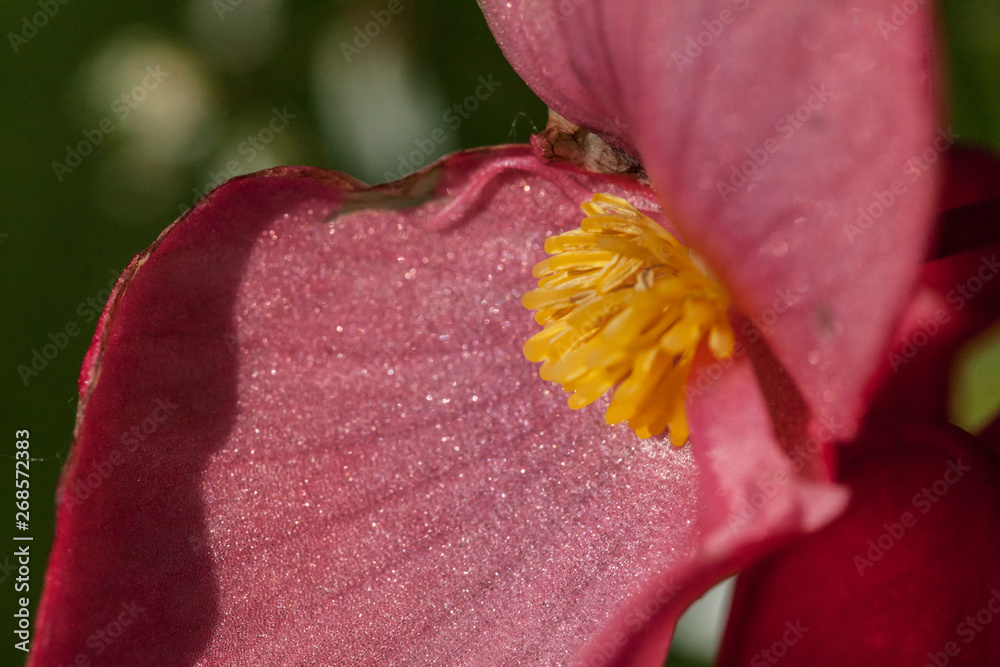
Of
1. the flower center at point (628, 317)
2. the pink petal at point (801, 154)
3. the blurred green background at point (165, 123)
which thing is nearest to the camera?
the pink petal at point (801, 154)

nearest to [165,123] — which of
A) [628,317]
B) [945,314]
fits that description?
[628,317]

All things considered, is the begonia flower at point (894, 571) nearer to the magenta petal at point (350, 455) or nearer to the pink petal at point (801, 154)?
the magenta petal at point (350, 455)

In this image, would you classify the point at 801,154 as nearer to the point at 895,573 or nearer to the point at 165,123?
the point at 895,573

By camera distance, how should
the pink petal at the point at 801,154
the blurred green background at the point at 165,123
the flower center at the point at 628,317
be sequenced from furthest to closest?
the blurred green background at the point at 165,123, the flower center at the point at 628,317, the pink petal at the point at 801,154

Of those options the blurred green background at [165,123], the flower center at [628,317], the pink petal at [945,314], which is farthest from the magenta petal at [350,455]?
the blurred green background at [165,123]

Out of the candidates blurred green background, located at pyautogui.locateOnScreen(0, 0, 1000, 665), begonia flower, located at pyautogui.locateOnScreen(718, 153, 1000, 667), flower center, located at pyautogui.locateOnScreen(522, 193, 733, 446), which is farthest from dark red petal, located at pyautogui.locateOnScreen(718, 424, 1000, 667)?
blurred green background, located at pyautogui.locateOnScreen(0, 0, 1000, 665)

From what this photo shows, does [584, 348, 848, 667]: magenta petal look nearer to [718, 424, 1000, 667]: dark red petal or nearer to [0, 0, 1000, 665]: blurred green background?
[718, 424, 1000, 667]: dark red petal
